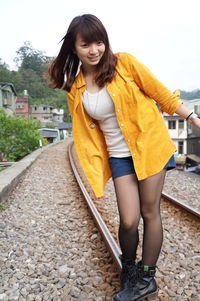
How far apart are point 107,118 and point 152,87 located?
0.35 m

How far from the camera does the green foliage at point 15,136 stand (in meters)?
13.9

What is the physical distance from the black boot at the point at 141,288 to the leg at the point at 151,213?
0.19ft

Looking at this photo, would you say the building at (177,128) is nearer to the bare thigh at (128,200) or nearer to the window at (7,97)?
the window at (7,97)

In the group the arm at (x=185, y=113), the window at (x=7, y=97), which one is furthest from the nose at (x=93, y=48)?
the window at (x=7, y=97)

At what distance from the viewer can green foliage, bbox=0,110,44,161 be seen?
45.6ft

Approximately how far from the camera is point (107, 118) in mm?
2074

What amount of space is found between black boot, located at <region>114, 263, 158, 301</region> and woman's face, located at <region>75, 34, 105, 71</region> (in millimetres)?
1417

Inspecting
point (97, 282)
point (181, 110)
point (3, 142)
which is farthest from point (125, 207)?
point (3, 142)

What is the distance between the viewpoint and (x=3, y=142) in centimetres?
1361

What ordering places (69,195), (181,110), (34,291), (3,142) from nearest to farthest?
(181,110), (34,291), (69,195), (3,142)

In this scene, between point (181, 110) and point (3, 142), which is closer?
point (181, 110)

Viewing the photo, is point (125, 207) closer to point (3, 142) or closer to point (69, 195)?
point (69, 195)

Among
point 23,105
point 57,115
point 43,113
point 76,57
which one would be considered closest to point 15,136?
point 76,57

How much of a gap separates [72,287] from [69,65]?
1722mm
